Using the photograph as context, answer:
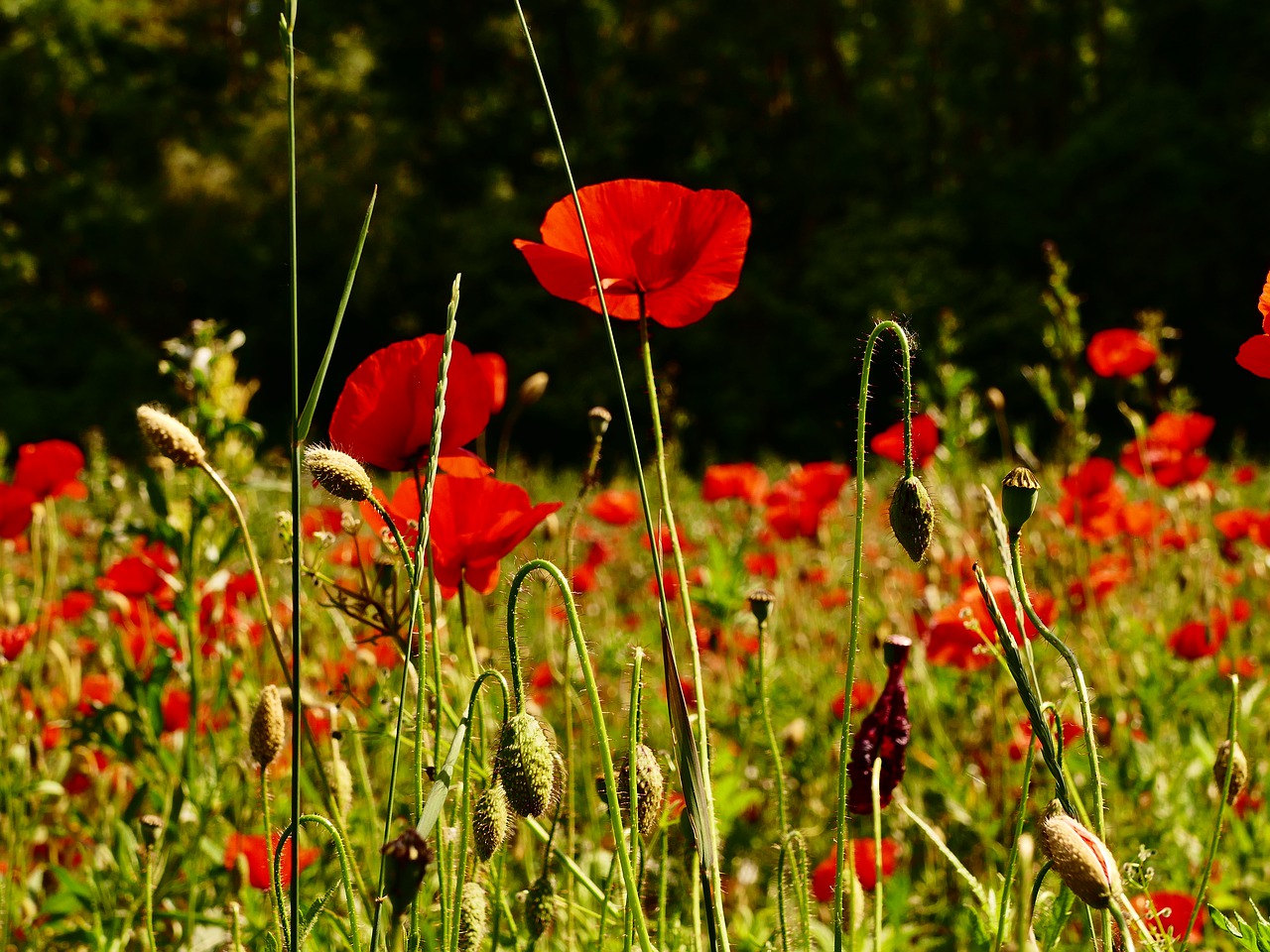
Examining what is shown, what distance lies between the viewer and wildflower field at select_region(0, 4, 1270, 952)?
0.64m

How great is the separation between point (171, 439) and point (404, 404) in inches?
6.1

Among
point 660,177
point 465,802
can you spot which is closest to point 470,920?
point 465,802

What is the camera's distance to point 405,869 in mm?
471

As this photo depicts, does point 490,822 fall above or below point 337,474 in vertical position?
below

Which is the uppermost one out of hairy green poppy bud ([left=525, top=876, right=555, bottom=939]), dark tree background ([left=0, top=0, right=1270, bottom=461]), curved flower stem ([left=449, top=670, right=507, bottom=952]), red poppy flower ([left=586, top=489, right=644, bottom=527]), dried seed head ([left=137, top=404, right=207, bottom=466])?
dark tree background ([left=0, top=0, right=1270, bottom=461])

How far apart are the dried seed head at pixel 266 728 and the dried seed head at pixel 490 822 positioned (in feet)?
0.58

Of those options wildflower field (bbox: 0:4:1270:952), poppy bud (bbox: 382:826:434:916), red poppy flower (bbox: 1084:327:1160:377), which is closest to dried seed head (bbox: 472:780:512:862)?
wildflower field (bbox: 0:4:1270:952)

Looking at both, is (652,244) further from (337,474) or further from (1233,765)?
(1233,765)

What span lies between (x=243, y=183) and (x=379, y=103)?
248cm

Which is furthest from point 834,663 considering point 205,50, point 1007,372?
point 205,50

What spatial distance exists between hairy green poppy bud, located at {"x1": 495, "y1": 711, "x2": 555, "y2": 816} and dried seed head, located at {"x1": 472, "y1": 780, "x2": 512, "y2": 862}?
0.02 metres

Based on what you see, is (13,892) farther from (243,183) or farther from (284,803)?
(243,183)

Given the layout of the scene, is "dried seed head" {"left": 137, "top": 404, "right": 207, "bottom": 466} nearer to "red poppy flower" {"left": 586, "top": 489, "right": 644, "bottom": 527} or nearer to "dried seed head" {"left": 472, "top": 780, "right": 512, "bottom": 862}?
"dried seed head" {"left": 472, "top": 780, "right": 512, "bottom": 862}

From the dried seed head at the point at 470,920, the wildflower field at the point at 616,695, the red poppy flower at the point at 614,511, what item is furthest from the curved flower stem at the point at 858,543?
the red poppy flower at the point at 614,511
